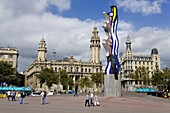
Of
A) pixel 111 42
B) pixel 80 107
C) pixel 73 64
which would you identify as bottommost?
pixel 80 107

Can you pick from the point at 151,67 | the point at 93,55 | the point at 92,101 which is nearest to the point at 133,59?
the point at 151,67

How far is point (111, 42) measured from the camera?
151 feet

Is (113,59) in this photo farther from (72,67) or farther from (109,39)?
(72,67)

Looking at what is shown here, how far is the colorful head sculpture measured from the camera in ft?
147

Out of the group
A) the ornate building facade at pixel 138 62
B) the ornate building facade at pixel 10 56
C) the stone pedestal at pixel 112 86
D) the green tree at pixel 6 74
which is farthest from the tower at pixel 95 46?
the stone pedestal at pixel 112 86

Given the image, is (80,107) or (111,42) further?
(111,42)

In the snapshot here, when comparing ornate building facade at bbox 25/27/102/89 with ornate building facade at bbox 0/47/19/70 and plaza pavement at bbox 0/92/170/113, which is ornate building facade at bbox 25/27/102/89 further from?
plaza pavement at bbox 0/92/170/113

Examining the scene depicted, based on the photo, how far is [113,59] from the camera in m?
45.5

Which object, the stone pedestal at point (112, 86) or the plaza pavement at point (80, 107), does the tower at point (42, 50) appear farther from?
the plaza pavement at point (80, 107)

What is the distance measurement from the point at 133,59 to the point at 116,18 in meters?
101

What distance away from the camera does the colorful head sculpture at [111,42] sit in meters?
44.8

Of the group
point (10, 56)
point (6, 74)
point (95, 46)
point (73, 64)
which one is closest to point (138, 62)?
point (95, 46)

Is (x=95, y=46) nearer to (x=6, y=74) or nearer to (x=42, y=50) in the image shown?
(x=42, y=50)

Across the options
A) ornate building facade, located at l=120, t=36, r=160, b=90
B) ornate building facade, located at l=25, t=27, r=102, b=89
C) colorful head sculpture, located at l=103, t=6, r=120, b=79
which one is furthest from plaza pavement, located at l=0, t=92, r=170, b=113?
ornate building facade, located at l=120, t=36, r=160, b=90
